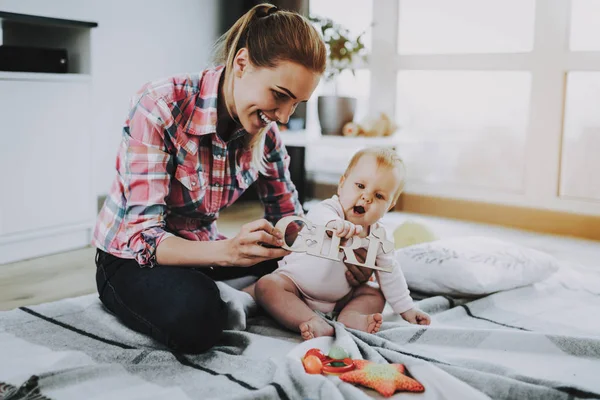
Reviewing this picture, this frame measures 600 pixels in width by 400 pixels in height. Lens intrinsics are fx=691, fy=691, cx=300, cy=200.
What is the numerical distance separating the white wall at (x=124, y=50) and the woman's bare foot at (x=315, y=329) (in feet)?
5.74

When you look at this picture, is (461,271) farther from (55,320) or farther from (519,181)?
(519,181)

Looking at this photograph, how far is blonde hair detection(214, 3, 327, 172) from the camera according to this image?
4.55 feet

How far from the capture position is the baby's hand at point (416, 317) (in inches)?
63.7

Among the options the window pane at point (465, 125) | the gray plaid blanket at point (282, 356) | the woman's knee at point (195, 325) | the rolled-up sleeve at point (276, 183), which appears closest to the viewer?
the gray plaid blanket at point (282, 356)

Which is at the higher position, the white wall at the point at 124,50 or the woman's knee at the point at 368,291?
the white wall at the point at 124,50

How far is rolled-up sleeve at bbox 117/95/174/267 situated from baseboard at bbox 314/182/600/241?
2.06 m

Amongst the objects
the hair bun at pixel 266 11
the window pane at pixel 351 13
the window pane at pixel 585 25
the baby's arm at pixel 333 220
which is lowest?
the baby's arm at pixel 333 220

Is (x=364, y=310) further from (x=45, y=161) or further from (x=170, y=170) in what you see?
(x=45, y=161)

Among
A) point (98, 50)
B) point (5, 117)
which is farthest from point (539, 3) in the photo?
point (5, 117)

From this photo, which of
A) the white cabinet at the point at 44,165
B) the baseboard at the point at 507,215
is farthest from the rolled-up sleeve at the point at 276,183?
the baseboard at the point at 507,215

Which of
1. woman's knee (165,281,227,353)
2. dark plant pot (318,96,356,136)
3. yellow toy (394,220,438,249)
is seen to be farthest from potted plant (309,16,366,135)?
woman's knee (165,281,227,353)

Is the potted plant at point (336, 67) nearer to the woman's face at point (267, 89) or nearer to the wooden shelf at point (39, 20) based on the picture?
the wooden shelf at point (39, 20)

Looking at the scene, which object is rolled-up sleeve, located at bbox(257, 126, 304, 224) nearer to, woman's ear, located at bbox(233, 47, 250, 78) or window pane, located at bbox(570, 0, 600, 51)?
woman's ear, located at bbox(233, 47, 250, 78)

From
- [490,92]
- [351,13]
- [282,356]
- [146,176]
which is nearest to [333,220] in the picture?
[282,356]
